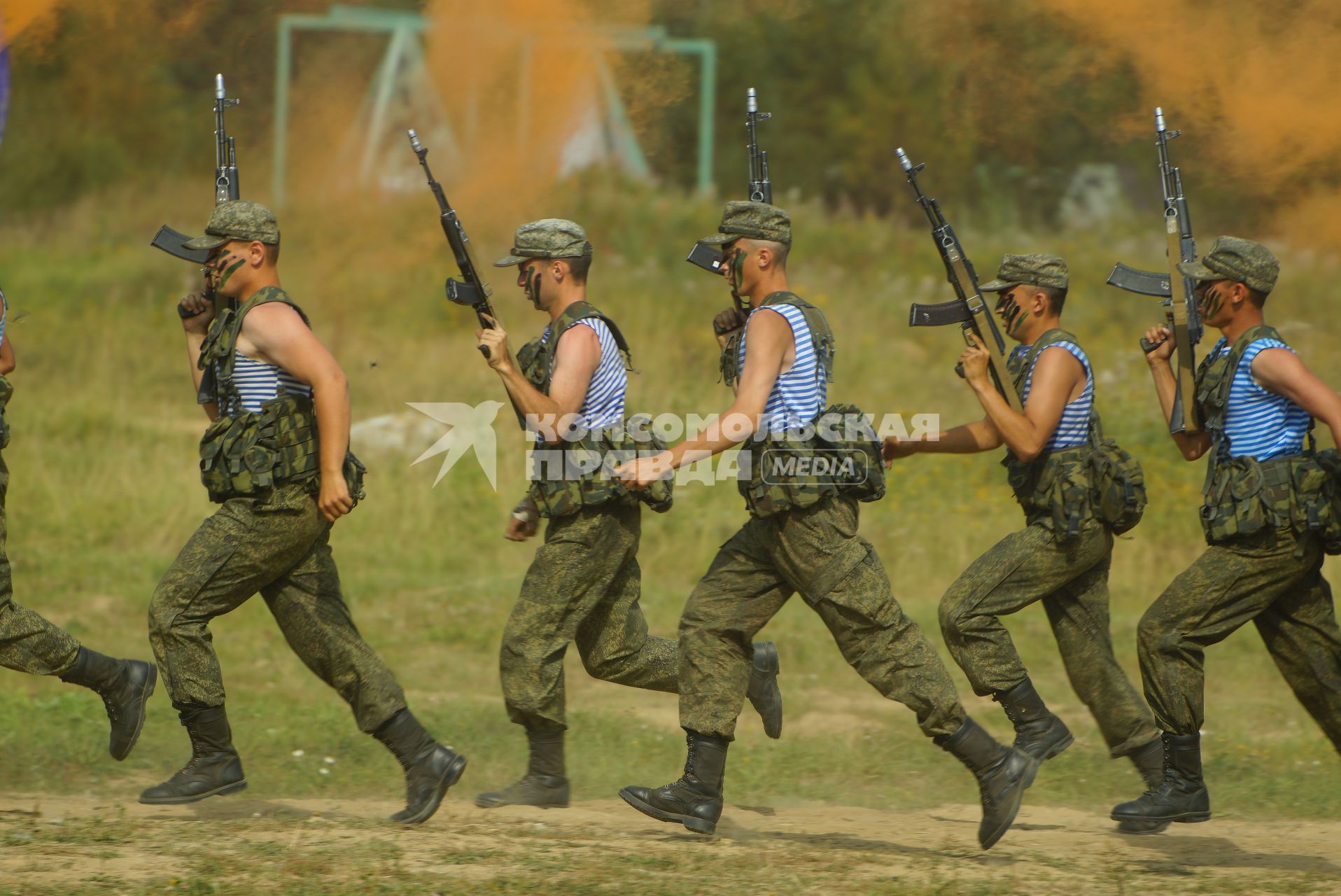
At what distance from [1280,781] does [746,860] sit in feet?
9.58

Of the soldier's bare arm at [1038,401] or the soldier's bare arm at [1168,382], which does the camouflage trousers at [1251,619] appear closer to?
the soldier's bare arm at [1168,382]

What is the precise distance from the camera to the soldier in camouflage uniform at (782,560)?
195 inches

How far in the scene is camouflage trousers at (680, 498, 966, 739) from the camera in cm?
496

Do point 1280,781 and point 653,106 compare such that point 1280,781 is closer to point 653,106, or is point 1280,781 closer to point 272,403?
point 272,403

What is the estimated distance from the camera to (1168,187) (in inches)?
226

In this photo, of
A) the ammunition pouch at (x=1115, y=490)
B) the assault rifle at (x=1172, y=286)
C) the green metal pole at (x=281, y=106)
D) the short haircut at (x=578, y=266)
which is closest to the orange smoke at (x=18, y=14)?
the green metal pole at (x=281, y=106)

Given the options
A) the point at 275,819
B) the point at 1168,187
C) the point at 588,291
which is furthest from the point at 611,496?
the point at 588,291

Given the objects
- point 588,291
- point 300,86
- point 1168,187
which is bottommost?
point 1168,187

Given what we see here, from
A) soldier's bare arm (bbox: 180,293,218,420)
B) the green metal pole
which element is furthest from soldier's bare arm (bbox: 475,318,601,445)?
the green metal pole

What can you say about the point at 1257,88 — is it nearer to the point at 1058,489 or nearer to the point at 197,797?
the point at 1058,489

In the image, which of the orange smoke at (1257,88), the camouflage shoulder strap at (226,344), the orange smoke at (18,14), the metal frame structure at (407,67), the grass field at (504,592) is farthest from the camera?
the metal frame structure at (407,67)

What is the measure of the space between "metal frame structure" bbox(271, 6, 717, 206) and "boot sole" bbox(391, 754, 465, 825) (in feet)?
32.1

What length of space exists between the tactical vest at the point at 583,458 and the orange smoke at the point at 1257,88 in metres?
9.29

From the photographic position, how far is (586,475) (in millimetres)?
5469
